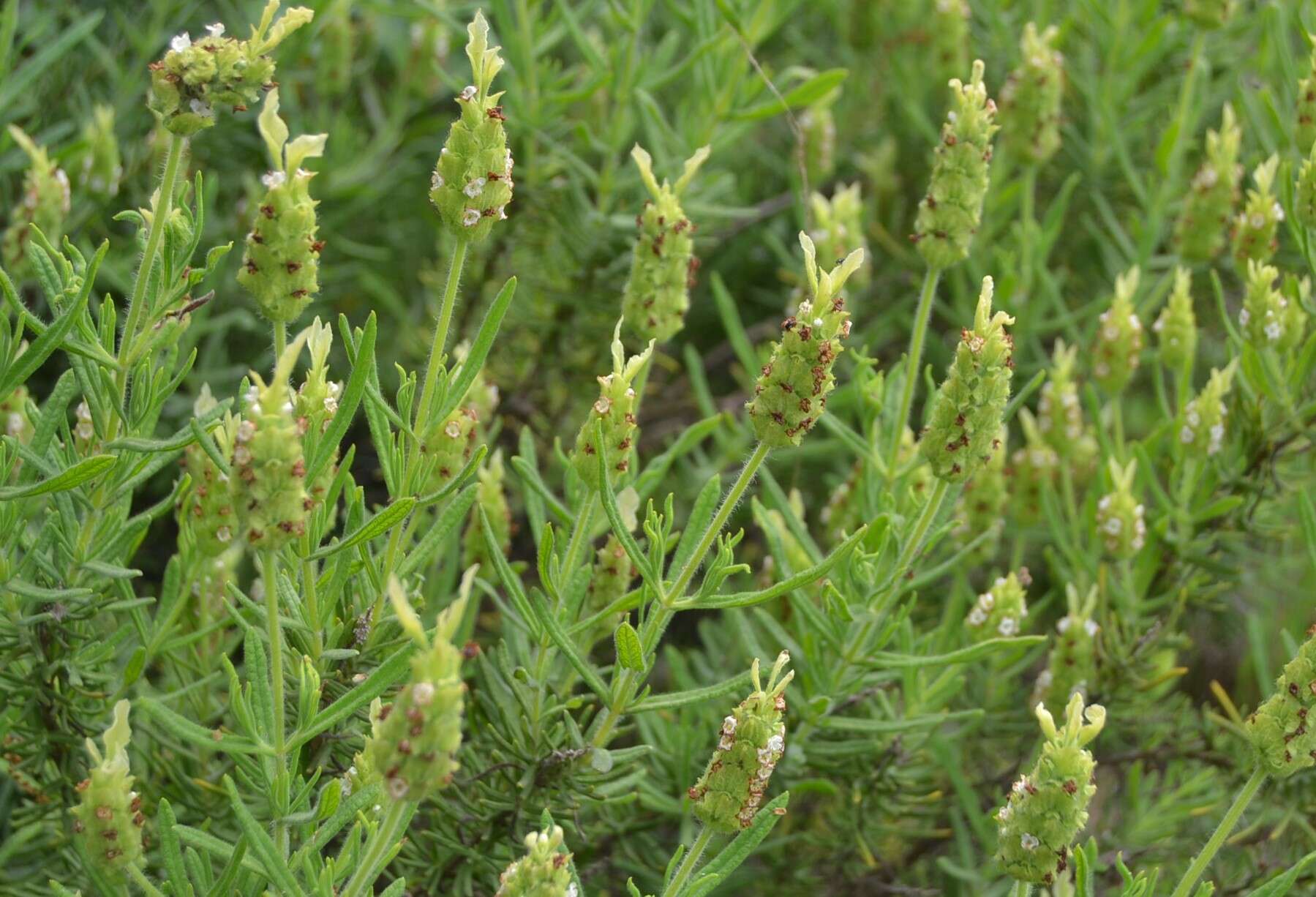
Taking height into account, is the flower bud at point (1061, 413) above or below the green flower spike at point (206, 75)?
below

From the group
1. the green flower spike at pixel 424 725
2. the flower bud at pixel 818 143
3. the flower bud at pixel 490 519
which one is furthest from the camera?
the flower bud at pixel 818 143

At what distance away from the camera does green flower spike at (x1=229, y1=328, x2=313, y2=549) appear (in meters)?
1.32

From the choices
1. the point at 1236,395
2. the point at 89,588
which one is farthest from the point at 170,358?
the point at 1236,395

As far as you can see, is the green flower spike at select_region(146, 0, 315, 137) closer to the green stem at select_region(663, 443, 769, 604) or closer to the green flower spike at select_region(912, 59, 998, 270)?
the green stem at select_region(663, 443, 769, 604)

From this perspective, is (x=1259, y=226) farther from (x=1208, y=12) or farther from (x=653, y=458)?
(x=653, y=458)

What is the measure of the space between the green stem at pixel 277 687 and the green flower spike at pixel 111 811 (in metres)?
0.15

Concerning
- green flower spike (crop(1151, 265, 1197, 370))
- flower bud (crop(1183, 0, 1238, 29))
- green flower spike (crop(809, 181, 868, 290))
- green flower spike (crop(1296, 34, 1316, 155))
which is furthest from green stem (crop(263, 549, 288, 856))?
flower bud (crop(1183, 0, 1238, 29))

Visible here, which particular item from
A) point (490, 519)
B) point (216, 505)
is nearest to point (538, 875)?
point (216, 505)

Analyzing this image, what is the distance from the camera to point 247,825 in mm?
1418

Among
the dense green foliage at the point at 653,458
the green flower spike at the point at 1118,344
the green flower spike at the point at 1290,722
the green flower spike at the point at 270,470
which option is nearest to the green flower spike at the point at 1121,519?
the dense green foliage at the point at 653,458

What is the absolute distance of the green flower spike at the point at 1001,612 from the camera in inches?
85.2

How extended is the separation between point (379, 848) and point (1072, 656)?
3.90 feet

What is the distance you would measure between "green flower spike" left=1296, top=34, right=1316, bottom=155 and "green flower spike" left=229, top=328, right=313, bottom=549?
1609 mm

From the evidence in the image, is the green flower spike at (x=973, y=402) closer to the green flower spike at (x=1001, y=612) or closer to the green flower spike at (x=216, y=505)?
the green flower spike at (x=1001, y=612)
